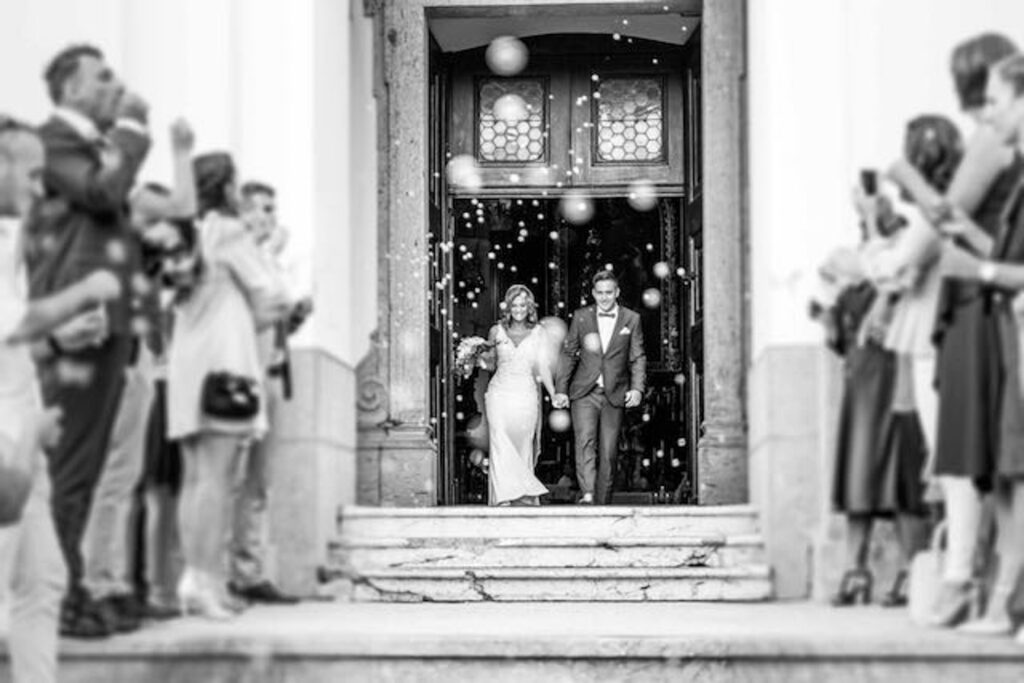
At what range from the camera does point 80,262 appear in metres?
5.17

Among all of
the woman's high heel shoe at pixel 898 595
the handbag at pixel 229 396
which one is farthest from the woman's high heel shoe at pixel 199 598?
the woman's high heel shoe at pixel 898 595

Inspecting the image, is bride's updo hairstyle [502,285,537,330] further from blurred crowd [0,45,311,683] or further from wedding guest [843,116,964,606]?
wedding guest [843,116,964,606]

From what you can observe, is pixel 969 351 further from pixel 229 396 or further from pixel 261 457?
pixel 261 457

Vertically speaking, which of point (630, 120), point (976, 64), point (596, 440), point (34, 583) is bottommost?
point (34, 583)

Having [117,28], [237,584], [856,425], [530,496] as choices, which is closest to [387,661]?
[237,584]

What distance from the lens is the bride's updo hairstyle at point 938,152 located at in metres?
5.19

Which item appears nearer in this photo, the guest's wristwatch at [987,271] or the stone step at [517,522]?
the guest's wristwatch at [987,271]

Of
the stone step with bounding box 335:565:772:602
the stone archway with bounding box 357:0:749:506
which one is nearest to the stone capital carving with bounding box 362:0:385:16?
the stone archway with bounding box 357:0:749:506

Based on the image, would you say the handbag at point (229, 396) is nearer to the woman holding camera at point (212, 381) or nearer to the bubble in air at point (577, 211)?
the woman holding camera at point (212, 381)

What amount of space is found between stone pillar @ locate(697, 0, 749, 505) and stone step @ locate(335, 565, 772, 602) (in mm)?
1258

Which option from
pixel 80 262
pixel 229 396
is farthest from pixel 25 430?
pixel 229 396

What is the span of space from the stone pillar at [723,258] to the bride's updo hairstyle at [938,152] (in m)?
3.23

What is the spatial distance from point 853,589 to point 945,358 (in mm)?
687

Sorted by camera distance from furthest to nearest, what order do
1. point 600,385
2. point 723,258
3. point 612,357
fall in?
point 600,385
point 612,357
point 723,258
